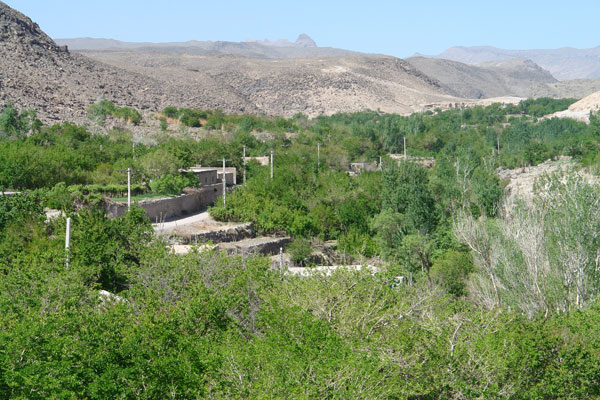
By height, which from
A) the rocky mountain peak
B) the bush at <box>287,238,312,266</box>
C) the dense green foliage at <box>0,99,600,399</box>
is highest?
the rocky mountain peak

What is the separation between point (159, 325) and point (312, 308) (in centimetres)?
294

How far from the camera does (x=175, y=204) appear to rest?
33.4 meters

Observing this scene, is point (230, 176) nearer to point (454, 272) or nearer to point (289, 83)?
point (454, 272)

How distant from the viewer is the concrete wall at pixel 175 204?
95.3ft

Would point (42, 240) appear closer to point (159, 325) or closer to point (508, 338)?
point (159, 325)

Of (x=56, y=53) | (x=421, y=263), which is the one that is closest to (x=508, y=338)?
(x=421, y=263)

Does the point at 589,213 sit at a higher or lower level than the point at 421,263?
higher

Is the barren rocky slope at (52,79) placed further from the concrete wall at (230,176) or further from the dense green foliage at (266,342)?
the dense green foliage at (266,342)

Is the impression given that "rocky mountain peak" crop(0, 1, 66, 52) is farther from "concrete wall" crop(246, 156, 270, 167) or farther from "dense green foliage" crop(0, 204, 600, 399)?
"dense green foliage" crop(0, 204, 600, 399)

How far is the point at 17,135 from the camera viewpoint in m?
46.3

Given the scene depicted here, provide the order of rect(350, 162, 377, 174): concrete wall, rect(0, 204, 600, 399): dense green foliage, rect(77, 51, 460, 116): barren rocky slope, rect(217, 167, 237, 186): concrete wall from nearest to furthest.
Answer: rect(0, 204, 600, 399): dense green foliage < rect(217, 167, 237, 186): concrete wall < rect(350, 162, 377, 174): concrete wall < rect(77, 51, 460, 116): barren rocky slope

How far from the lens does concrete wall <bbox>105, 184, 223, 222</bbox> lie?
29.0m

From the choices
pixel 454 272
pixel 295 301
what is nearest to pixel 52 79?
pixel 454 272

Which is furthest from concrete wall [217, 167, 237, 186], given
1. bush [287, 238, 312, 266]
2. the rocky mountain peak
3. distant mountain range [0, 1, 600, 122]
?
the rocky mountain peak
